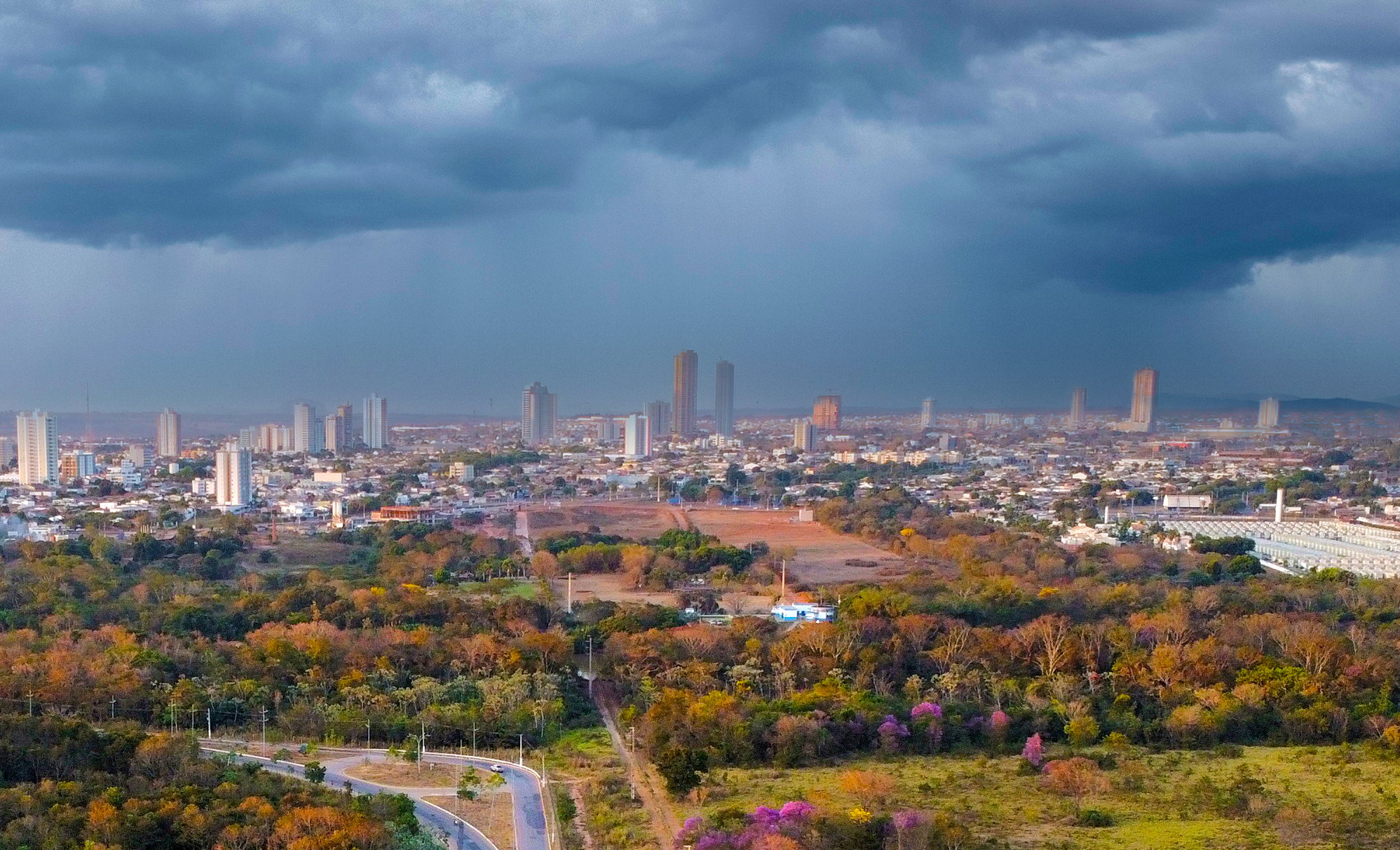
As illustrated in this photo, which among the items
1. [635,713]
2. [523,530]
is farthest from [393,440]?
[635,713]

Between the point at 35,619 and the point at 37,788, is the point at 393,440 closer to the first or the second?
the point at 35,619

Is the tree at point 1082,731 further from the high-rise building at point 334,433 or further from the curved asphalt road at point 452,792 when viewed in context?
the high-rise building at point 334,433

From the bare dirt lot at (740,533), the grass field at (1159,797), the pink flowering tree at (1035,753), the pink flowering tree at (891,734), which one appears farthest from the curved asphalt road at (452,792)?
the bare dirt lot at (740,533)

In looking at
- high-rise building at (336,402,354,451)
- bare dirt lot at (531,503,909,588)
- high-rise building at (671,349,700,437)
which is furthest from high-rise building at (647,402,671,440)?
bare dirt lot at (531,503,909,588)

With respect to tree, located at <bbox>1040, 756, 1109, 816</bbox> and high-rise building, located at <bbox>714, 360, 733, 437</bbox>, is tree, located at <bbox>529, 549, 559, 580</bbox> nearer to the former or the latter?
tree, located at <bbox>1040, 756, 1109, 816</bbox>

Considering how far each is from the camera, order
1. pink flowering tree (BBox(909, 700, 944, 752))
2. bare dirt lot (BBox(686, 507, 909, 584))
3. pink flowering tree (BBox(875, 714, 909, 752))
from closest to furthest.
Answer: pink flowering tree (BBox(875, 714, 909, 752)), pink flowering tree (BBox(909, 700, 944, 752)), bare dirt lot (BBox(686, 507, 909, 584))
